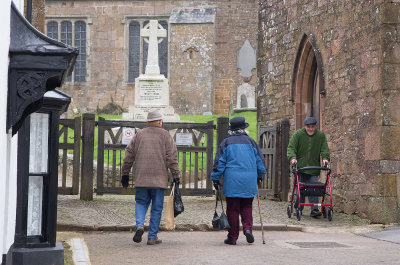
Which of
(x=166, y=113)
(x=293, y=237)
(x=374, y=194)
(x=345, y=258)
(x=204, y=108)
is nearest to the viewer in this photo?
(x=345, y=258)

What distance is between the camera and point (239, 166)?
356 inches

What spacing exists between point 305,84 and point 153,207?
6888 mm

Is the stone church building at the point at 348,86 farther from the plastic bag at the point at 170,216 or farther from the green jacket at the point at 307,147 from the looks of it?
the plastic bag at the point at 170,216

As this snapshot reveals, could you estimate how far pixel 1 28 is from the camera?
172 inches

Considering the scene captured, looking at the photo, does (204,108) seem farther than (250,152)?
Yes

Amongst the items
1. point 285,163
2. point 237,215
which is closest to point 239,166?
point 237,215

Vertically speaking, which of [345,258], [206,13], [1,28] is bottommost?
[345,258]

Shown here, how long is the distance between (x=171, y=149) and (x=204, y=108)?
88.8 feet

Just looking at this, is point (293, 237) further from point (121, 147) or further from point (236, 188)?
point (121, 147)

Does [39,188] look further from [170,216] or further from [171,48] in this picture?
[171,48]

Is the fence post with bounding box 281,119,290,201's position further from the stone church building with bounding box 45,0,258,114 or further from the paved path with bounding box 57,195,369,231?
the stone church building with bounding box 45,0,258,114

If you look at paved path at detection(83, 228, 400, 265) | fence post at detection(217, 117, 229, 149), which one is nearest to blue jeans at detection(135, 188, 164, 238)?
paved path at detection(83, 228, 400, 265)

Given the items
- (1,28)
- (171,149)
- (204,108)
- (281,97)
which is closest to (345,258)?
(171,149)

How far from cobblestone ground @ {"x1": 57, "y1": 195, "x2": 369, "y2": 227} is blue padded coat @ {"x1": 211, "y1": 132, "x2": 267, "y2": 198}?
5.81 feet
